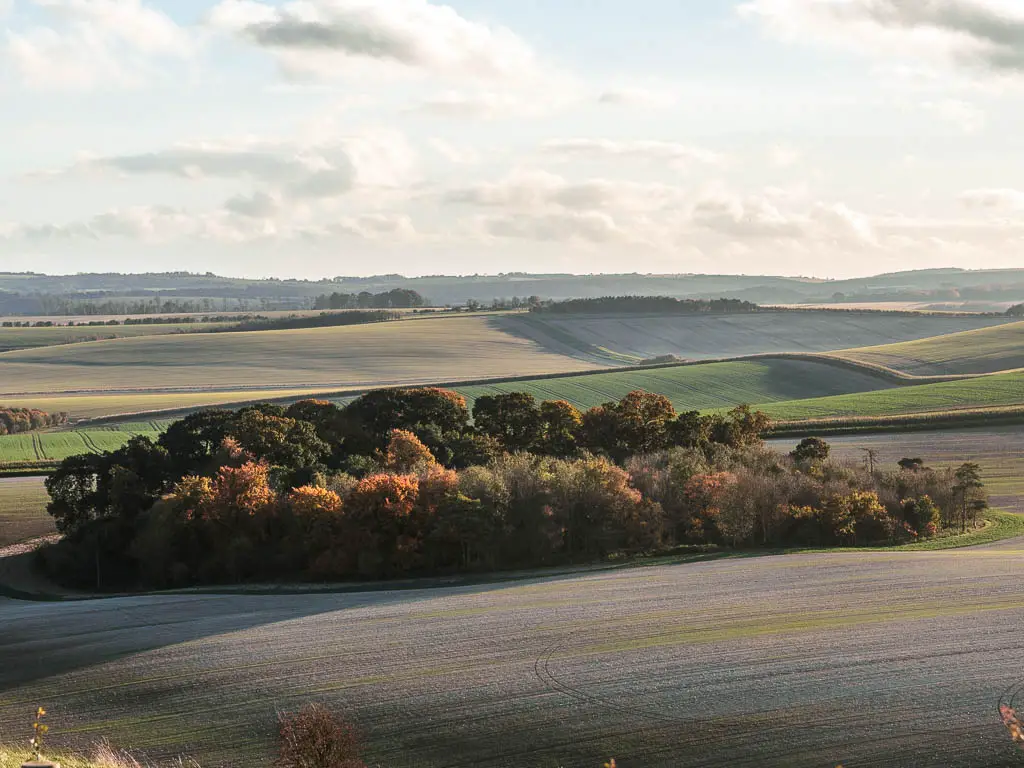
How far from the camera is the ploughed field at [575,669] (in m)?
26.8

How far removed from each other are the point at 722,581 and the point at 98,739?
75.6ft

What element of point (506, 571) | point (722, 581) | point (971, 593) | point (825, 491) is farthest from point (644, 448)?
point (971, 593)

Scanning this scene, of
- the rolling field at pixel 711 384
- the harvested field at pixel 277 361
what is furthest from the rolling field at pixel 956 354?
the harvested field at pixel 277 361

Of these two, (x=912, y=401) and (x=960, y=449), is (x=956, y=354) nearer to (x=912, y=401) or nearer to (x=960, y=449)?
(x=912, y=401)

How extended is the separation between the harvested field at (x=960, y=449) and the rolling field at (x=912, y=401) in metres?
9.85

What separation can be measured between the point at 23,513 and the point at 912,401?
235ft

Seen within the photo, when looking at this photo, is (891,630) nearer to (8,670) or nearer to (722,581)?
(722,581)

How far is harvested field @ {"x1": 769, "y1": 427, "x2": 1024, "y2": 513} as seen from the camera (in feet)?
229

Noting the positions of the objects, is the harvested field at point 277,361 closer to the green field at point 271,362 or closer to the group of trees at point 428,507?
the green field at point 271,362

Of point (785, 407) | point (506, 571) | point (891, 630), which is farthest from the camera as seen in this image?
point (785, 407)

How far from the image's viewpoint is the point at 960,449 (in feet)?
260

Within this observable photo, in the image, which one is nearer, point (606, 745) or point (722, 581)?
point (606, 745)

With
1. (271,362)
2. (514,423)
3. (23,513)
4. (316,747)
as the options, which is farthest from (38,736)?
(271,362)

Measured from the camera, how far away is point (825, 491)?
56250 millimetres
